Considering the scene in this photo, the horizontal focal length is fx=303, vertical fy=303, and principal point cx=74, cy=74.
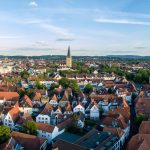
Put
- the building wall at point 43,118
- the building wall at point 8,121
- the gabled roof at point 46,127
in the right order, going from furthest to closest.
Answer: the building wall at point 43,118 < the building wall at point 8,121 < the gabled roof at point 46,127

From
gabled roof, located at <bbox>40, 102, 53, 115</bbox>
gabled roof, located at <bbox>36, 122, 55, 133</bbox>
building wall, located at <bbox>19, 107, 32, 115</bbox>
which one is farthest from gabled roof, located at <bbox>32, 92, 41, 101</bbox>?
gabled roof, located at <bbox>36, 122, 55, 133</bbox>

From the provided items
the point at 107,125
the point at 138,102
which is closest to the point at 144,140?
the point at 107,125

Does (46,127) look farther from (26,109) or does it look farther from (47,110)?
(26,109)

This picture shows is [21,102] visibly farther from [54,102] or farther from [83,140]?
[83,140]

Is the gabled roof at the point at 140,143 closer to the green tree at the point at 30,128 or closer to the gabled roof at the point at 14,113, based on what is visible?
the green tree at the point at 30,128

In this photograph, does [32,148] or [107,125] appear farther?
[107,125]

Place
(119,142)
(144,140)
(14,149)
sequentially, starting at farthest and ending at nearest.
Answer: (119,142) < (14,149) < (144,140)

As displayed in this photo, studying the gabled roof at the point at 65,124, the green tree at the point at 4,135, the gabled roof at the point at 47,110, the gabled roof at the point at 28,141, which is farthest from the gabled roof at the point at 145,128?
the gabled roof at the point at 47,110

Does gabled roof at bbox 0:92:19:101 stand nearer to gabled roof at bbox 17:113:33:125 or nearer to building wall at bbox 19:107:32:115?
building wall at bbox 19:107:32:115

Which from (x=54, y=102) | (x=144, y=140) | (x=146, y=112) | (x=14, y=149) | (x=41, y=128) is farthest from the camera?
(x=54, y=102)

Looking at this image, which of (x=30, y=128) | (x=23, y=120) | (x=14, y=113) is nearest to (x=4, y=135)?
(x=30, y=128)

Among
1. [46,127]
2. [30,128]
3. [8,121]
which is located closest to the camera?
[30,128]
